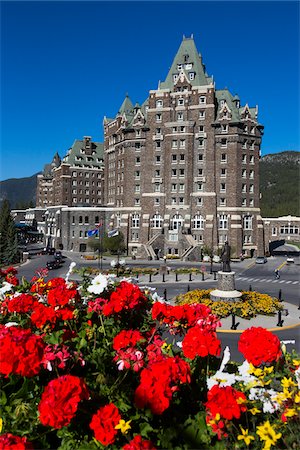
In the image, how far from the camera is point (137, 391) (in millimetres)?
4020

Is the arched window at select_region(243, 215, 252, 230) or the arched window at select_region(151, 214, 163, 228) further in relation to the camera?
the arched window at select_region(151, 214, 163, 228)

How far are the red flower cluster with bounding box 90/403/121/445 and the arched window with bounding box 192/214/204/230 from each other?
59.1 metres

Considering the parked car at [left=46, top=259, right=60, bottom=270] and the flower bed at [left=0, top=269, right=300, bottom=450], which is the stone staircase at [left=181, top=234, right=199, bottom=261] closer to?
the parked car at [left=46, top=259, right=60, bottom=270]

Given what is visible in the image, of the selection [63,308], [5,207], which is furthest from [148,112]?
[63,308]

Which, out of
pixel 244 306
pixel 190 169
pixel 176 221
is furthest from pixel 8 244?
pixel 244 306

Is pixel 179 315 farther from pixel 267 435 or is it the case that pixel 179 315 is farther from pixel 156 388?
pixel 267 435

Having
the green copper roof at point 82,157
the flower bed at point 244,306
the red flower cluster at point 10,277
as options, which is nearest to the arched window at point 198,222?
the flower bed at point 244,306

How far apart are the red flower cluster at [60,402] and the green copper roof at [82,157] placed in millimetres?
94383

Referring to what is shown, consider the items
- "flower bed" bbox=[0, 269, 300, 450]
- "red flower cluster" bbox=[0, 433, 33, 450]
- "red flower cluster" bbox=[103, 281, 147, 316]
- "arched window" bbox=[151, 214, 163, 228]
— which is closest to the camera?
"red flower cluster" bbox=[0, 433, 33, 450]

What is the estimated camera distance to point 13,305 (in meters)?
6.62

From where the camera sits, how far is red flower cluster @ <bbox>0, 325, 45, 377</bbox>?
4055 mm

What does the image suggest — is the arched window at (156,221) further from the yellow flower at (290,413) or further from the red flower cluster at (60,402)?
the red flower cluster at (60,402)

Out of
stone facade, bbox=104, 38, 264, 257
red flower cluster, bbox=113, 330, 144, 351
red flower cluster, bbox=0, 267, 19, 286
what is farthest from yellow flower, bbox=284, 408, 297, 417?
stone facade, bbox=104, 38, 264, 257

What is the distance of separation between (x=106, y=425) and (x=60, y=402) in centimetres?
59
